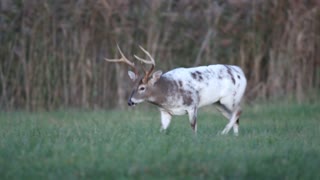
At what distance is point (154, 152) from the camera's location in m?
8.69

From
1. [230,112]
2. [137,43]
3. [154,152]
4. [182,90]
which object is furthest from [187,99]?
[137,43]

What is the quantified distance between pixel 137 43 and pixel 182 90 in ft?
19.1

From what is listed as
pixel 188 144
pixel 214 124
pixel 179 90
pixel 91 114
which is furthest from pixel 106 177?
pixel 91 114

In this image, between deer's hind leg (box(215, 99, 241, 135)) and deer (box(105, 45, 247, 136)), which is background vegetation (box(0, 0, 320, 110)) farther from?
deer (box(105, 45, 247, 136))

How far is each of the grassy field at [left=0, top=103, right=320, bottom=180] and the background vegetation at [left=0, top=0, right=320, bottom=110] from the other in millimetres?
4249

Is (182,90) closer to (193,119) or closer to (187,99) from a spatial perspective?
(187,99)

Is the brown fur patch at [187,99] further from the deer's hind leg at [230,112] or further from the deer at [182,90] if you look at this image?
the deer's hind leg at [230,112]

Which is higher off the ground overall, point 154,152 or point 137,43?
point 137,43

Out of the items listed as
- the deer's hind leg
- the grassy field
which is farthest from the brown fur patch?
the deer's hind leg

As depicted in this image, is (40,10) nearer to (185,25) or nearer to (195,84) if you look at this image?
(185,25)

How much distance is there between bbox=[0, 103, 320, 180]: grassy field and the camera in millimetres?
7906

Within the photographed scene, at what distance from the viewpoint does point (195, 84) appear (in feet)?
39.9

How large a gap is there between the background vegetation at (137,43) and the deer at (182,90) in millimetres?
5218

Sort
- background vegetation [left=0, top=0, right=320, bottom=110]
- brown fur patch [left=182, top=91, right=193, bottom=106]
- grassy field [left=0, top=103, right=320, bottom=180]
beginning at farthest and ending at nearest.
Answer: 1. background vegetation [left=0, top=0, right=320, bottom=110]
2. brown fur patch [left=182, top=91, right=193, bottom=106]
3. grassy field [left=0, top=103, right=320, bottom=180]
